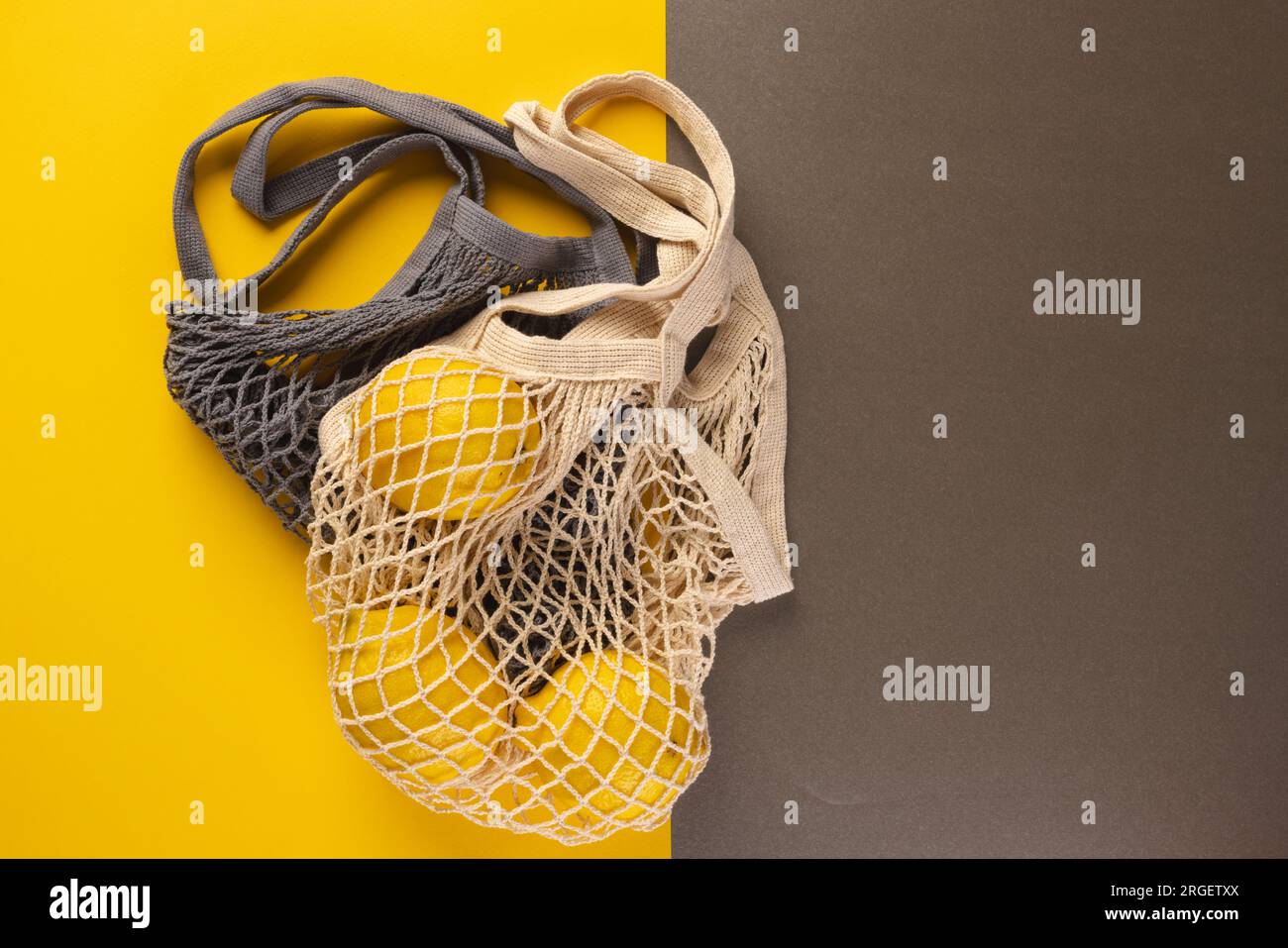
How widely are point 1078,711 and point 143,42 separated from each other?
46.3 inches

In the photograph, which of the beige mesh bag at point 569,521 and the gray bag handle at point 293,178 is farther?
the gray bag handle at point 293,178

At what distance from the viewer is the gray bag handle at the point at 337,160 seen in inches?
31.5

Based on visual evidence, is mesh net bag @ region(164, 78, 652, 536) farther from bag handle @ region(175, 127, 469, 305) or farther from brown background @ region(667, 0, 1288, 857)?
brown background @ region(667, 0, 1288, 857)

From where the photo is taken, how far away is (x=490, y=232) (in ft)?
2.58

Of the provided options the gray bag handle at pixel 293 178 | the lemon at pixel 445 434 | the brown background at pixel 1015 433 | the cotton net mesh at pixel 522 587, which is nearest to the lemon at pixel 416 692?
the cotton net mesh at pixel 522 587

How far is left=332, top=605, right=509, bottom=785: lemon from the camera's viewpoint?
0.70 m

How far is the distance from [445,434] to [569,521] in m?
0.16

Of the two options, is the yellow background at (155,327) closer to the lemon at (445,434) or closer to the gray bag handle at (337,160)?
the gray bag handle at (337,160)

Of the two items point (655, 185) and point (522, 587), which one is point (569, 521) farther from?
point (655, 185)

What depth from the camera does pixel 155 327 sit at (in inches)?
32.9

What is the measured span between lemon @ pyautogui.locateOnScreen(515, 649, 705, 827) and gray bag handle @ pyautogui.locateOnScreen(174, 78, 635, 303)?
0.38m

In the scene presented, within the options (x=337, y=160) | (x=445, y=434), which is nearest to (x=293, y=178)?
(x=337, y=160)

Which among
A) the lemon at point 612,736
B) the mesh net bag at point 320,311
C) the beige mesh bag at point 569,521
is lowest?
the lemon at point 612,736
